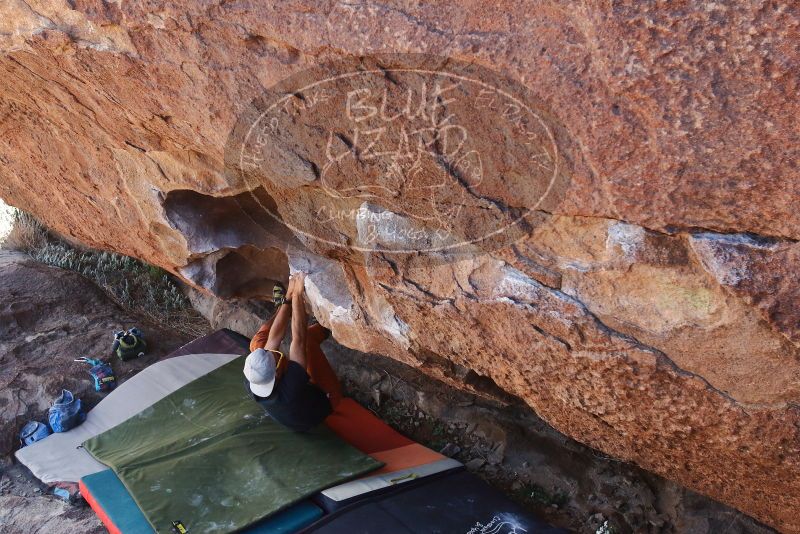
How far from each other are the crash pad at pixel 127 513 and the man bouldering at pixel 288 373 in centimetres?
39

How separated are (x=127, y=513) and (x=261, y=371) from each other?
778 millimetres

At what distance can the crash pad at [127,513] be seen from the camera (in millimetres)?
2766

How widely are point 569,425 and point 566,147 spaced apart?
3.52 ft

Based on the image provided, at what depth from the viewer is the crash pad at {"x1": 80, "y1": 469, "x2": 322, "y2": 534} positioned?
2766 millimetres

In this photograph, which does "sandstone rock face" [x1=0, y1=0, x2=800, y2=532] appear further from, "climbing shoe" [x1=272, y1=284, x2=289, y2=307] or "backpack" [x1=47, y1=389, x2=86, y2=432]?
"backpack" [x1=47, y1=389, x2=86, y2=432]

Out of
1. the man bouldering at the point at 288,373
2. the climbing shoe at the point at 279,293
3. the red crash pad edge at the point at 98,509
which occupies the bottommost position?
the red crash pad edge at the point at 98,509

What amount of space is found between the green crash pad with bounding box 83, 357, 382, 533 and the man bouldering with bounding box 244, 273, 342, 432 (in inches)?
5.9

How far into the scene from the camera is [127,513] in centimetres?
285

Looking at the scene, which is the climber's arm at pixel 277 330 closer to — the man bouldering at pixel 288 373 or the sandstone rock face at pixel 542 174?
the man bouldering at pixel 288 373

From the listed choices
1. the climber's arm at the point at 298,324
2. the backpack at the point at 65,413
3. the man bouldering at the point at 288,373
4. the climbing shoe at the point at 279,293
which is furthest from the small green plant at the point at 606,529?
the backpack at the point at 65,413

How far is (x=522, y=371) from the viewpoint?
2014 mm

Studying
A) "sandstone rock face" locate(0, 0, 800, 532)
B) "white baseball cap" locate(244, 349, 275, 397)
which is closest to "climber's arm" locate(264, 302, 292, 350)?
"white baseball cap" locate(244, 349, 275, 397)

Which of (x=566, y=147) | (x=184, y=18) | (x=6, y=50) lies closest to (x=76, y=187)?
(x=6, y=50)

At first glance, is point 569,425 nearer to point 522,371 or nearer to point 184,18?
point 522,371
